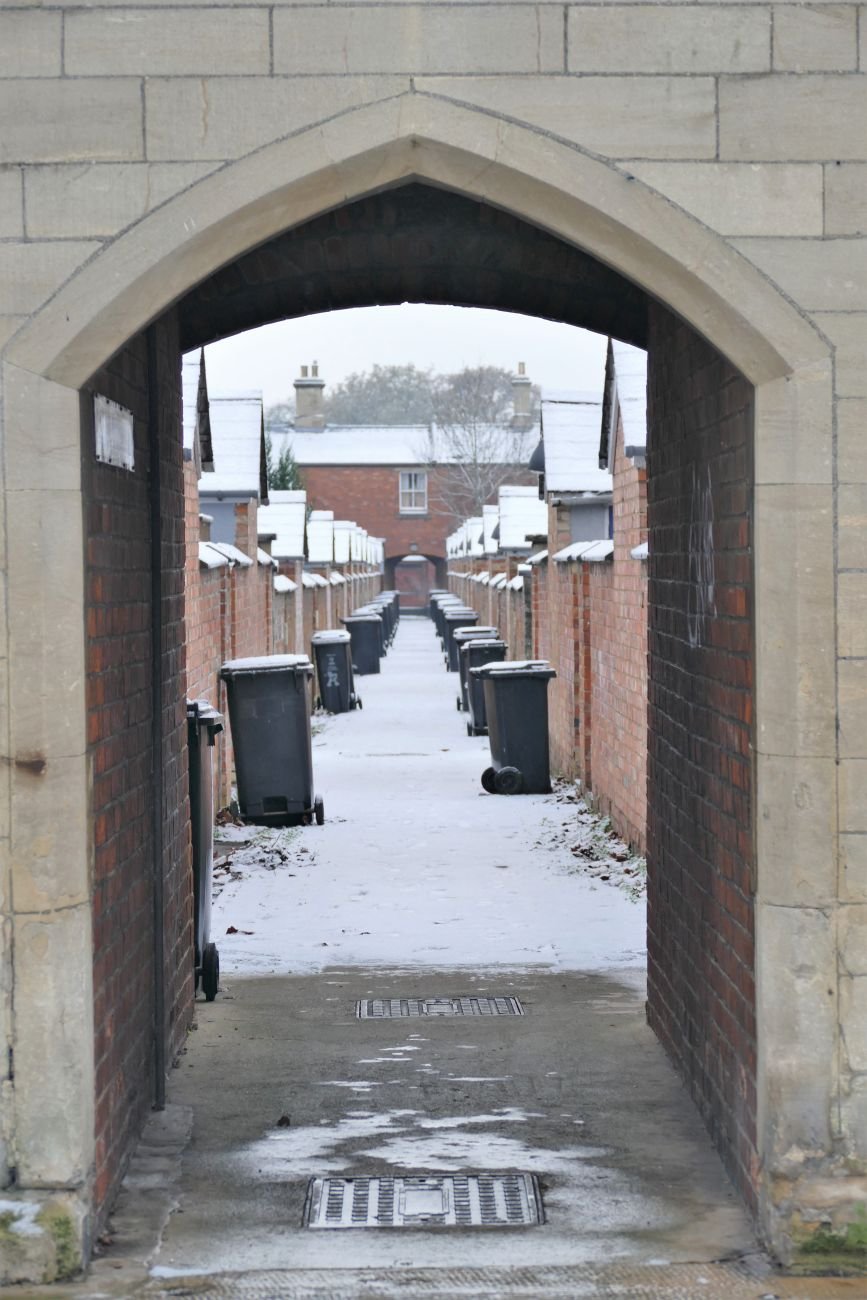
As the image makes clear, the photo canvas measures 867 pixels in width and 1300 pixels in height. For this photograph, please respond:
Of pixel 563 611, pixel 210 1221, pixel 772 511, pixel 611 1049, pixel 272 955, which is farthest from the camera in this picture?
pixel 563 611

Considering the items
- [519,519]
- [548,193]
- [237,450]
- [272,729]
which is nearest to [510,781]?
[272,729]

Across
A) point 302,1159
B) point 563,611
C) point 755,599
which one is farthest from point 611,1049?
point 563,611

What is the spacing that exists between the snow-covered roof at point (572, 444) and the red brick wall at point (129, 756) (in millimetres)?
9473

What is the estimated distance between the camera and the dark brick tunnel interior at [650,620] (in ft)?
16.4

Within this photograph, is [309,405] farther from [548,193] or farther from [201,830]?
[548,193]

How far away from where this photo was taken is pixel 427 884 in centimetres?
1088

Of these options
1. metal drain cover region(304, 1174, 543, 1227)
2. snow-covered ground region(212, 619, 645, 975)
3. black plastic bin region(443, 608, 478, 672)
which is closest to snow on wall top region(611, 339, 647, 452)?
snow-covered ground region(212, 619, 645, 975)

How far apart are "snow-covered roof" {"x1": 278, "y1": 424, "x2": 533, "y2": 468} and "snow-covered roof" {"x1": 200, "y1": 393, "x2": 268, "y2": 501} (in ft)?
163

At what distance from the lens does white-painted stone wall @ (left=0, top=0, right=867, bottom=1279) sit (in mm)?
4516

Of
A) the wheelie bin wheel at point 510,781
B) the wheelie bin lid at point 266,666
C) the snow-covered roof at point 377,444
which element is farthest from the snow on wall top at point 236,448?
the snow-covered roof at point 377,444

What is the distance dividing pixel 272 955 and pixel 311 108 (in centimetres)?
515

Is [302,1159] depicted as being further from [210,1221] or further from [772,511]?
[772,511]

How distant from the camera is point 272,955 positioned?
876 centimetres

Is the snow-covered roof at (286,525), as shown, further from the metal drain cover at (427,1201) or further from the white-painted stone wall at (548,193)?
the white-painted stone wall at (548,193)
